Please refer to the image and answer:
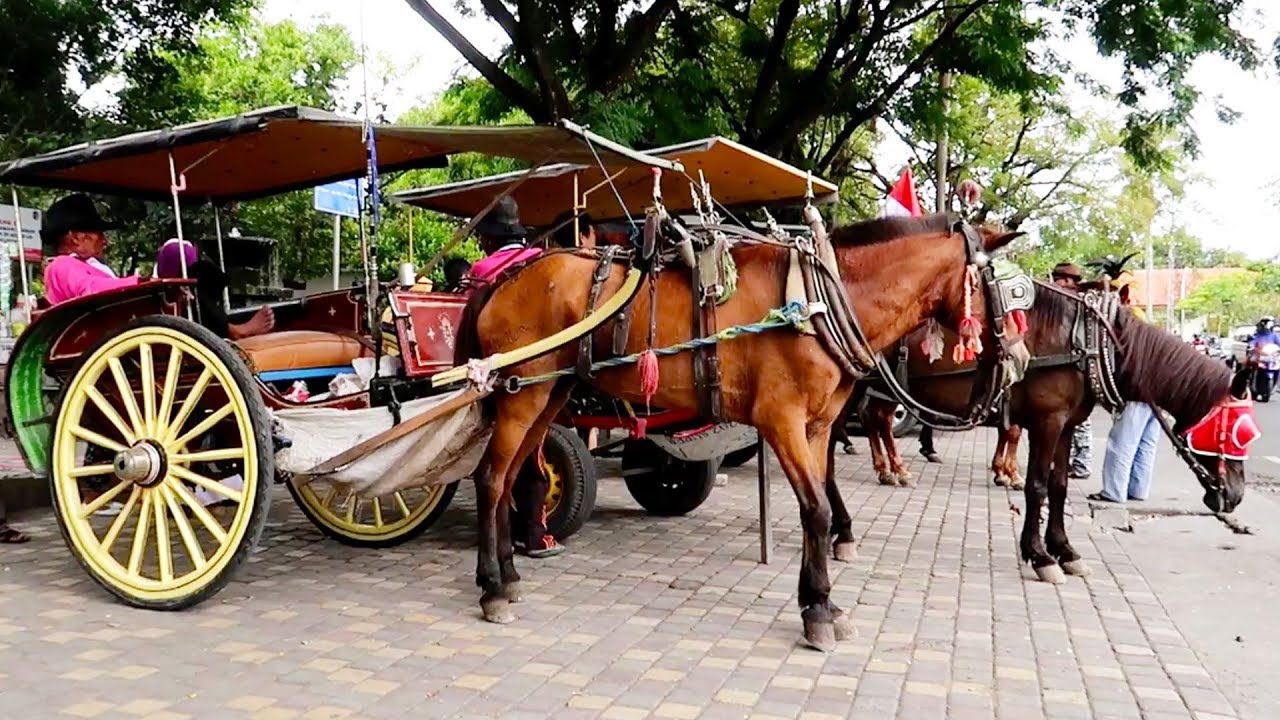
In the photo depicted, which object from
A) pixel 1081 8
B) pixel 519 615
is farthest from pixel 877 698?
pixel 1081 8

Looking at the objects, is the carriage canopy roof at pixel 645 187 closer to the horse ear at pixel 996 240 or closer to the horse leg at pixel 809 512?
the horse ear at pixel 996 240

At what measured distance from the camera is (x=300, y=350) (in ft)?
18.6

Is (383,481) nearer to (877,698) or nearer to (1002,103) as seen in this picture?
(877,698)

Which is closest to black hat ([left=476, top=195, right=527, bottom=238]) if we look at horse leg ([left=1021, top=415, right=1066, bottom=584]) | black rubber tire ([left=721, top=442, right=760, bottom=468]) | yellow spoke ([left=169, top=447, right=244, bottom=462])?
yellow spoke ([left=169, top=447, right=244, bottom=462])

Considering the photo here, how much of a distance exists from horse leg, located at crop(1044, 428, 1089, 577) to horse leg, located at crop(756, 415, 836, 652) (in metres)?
2.06

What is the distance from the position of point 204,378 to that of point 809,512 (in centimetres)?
289

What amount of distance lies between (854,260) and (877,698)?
6.60ft

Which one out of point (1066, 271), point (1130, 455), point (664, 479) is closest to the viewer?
point (664, 479)

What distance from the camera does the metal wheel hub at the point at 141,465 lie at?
482cm

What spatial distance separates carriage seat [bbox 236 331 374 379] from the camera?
18.1 ft

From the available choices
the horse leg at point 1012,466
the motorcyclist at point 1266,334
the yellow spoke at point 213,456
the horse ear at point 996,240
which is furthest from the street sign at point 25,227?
the motorcyclist at point 1266,334

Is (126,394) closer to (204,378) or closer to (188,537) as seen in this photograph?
(204,378)

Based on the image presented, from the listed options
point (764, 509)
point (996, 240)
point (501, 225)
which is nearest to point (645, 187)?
point (501, 225)

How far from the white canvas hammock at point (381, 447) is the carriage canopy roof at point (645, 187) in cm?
178
